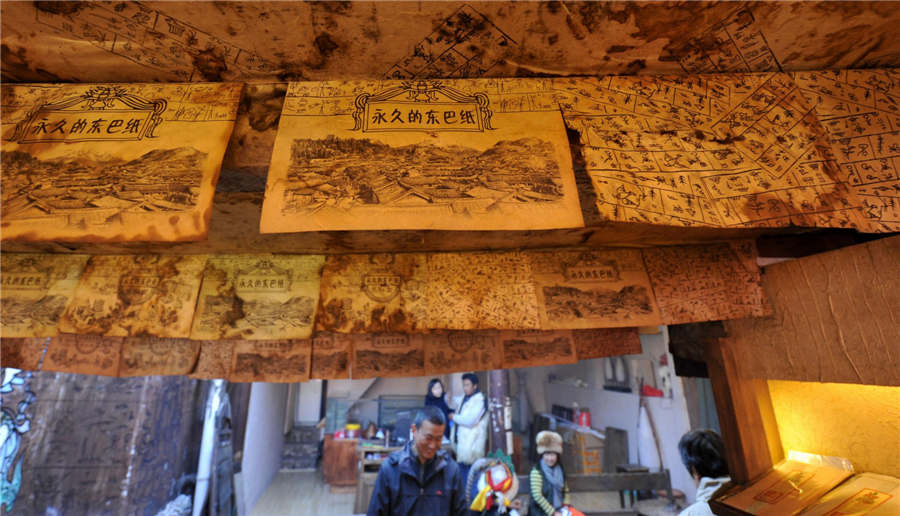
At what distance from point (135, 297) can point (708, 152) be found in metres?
2.12

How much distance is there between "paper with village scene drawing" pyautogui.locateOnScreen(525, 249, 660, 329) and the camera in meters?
1.41

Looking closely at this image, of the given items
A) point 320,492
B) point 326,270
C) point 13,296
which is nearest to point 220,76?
point 326,270

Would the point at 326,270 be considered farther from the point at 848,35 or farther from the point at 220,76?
the point at 848,35

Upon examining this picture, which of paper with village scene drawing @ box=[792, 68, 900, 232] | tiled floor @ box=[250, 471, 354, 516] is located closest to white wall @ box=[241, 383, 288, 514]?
tiled floor @ box=[250, 471, 354, 516]

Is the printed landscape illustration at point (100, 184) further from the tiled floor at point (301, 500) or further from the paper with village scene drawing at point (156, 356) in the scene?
the tiled floor at point (301, 500)

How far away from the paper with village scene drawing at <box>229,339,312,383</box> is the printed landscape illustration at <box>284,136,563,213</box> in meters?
1.13

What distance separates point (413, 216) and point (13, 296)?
194 centimetres

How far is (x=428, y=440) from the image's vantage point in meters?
2.14

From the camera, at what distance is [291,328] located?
5.05 feet

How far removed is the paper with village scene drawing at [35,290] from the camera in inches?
58.9

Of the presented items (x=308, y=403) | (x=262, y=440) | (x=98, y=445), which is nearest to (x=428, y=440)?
(x=98, y=445)

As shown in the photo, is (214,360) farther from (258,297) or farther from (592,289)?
(592,289)

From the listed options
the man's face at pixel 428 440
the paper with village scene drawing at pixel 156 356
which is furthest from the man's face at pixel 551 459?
the paper with village scene drawing at pixel 156 356

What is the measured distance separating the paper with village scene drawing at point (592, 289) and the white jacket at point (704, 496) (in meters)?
0.99
